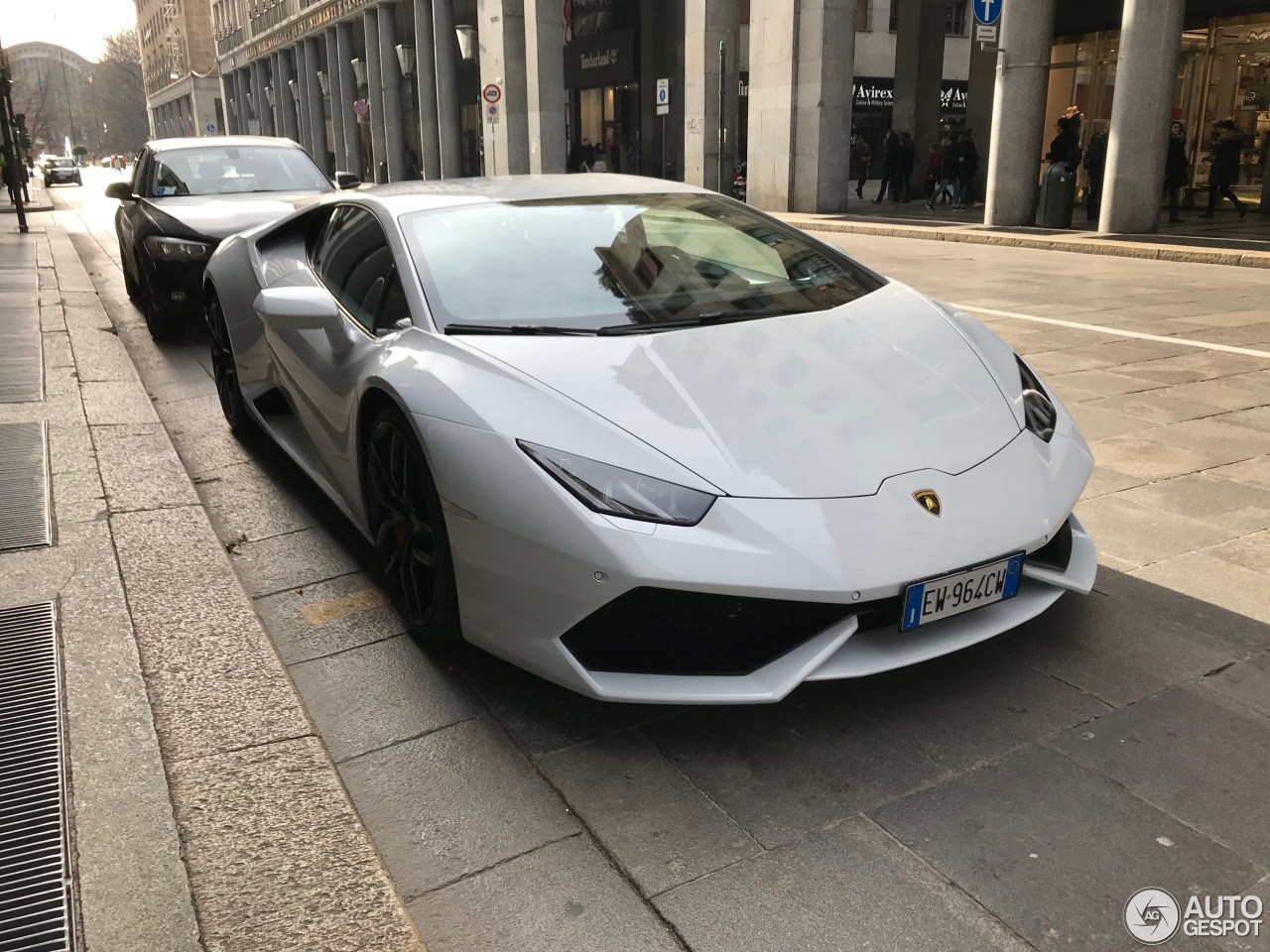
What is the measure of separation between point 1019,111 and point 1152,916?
16.4m

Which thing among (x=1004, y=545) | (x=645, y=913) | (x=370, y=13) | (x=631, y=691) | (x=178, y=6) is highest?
(x=178, y=6)

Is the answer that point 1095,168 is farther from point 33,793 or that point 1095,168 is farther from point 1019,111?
point 33,793

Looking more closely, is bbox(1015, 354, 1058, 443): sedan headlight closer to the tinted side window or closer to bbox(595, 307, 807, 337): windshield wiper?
bbox(595, 307, 807, 337): windshield wiper

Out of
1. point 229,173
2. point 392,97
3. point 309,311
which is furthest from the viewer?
Result: point 392,97

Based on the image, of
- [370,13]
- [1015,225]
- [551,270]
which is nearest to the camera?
[551,270]

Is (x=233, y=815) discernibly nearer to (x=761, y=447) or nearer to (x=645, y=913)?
(x=645, y=913)

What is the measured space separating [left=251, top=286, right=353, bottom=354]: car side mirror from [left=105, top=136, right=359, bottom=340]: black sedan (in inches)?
167

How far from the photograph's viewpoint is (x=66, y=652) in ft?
10.3

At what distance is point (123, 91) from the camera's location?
140m

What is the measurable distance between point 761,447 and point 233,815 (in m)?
1.51

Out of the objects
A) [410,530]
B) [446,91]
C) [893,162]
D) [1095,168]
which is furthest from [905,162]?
[410,530]

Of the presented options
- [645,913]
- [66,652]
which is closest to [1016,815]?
[645,913]

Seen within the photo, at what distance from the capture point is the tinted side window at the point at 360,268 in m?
3.61

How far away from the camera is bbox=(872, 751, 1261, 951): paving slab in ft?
6.91
